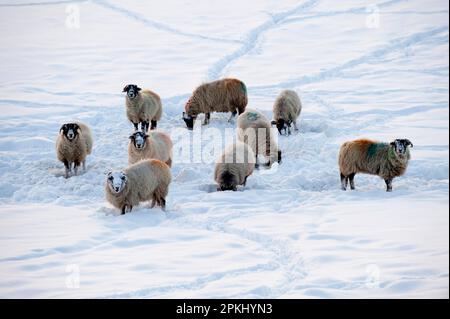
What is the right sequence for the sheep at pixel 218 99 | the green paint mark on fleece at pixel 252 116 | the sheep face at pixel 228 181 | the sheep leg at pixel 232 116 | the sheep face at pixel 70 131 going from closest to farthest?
the sheep face at pixel 228 181
the sheep face at pixel 70 131
the green paint mark on fleece at pixel 252 116
the sheep at pixel 218 99
the sheep leg at pixel 232 116

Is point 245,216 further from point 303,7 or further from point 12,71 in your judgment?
point 303,7

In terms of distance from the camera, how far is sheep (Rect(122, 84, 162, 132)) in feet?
59.2

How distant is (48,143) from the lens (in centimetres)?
1817

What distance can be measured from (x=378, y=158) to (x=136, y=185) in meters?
4.84

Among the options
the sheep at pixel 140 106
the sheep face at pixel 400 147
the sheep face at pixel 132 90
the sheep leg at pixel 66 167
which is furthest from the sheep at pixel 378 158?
the sheep face at pixel 132 90

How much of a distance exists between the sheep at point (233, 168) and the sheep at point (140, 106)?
4.27 metres

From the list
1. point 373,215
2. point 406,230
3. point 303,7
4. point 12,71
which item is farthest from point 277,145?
point 303,7

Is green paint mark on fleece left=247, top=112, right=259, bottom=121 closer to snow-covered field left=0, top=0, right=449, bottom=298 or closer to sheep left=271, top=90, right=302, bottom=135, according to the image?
snow-covered field left=0, top=0, right=449, bottom=298

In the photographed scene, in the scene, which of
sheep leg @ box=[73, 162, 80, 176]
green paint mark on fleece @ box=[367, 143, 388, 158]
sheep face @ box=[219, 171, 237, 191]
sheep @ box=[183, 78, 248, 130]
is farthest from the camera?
sheep @ box=[183, 78, 248, 130]

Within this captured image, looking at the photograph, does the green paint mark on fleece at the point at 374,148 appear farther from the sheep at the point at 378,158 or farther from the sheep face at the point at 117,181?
the sheep face at the point at 117,181

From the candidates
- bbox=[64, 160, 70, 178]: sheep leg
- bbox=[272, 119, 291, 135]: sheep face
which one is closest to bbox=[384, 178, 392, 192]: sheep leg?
bbox=[272, 119, 291, 135]: sheep face

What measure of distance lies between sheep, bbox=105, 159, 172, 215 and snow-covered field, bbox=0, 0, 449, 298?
30cm

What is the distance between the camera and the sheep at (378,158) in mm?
13602

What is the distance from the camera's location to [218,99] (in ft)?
63.0
